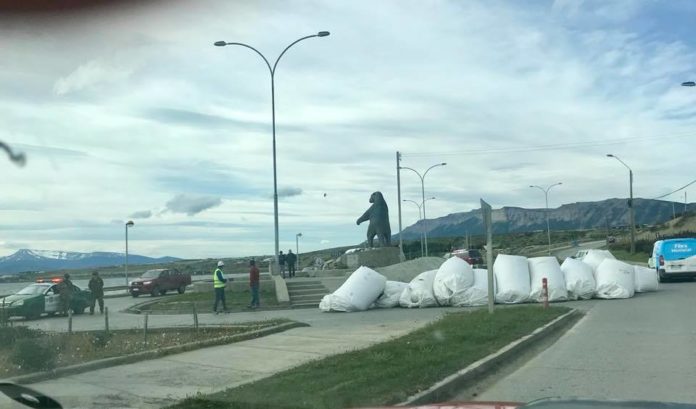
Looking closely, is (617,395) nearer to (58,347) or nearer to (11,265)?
(58,347)

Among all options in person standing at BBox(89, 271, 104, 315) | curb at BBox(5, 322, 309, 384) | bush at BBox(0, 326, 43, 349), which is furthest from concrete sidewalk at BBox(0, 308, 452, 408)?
person standing at BBox(89, 271, 104, 315)

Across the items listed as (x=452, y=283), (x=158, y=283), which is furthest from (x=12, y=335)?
(x=158, y=283)

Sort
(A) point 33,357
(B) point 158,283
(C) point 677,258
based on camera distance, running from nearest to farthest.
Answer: (A) point 33,357
(C) point 677,258
(B) point 158,283

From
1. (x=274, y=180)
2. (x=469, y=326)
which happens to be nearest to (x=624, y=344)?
(x=469, y=326)

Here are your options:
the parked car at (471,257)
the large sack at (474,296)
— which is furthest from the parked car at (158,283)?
the large sack at (474,296)

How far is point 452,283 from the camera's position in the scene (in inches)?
950

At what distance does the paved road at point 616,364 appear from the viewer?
8.59 meters

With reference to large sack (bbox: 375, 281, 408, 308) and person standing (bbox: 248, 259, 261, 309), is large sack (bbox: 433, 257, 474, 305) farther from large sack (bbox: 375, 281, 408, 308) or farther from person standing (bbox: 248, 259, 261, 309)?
person standing (bbox: 248, 259, 261, 309)

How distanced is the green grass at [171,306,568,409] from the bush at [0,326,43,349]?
4756 mm

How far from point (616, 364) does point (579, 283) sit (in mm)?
15118

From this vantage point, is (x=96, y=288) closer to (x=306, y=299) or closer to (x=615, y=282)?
(x=306, y=299)

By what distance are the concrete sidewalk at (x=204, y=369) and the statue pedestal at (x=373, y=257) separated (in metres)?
24.4

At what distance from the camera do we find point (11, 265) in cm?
2080

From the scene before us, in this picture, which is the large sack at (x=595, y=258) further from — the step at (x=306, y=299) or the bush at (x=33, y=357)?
the bush at (x=33, y=357)
